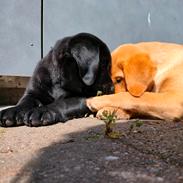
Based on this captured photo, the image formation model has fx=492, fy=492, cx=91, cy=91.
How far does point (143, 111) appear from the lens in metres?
2.94

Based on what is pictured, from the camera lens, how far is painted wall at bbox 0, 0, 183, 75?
4.05m

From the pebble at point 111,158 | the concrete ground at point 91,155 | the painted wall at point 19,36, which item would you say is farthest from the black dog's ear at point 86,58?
the pebble at point 111,158

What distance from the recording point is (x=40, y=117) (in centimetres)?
278

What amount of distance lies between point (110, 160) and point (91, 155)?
0.11 meters

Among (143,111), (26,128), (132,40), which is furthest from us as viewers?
(132,40)

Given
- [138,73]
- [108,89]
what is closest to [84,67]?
[108,89]

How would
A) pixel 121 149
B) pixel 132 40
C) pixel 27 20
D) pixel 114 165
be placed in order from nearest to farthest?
pixel 114 165 → pixel 121 149 → pixel 27 20 → pixel 132 40

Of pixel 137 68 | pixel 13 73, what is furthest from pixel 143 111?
pixel 13 73

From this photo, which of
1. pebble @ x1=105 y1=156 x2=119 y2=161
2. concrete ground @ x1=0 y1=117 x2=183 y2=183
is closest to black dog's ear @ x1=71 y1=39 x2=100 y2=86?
concrete ground @ x1=0 y1=117 x2=183 y2=183

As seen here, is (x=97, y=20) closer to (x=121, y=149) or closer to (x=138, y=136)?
(x=138, y=136)

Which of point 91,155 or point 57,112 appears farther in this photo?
point 57,112

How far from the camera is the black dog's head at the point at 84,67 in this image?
10.0 ft

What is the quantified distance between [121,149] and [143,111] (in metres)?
0.96

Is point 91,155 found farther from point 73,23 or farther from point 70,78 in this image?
point 73,23
